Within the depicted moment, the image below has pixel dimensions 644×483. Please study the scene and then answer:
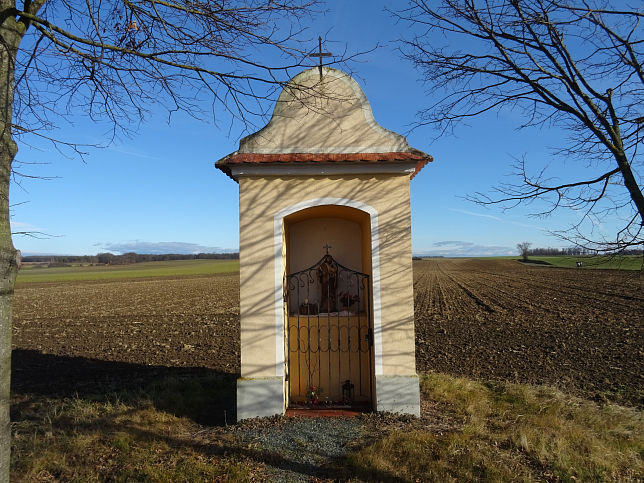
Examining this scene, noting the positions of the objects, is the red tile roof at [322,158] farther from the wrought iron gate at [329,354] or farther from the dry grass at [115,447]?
the dry grass at [115,447]

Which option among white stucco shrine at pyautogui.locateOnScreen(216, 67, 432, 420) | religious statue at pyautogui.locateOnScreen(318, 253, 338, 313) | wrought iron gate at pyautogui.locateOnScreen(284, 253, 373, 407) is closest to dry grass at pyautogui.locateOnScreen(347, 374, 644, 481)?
white stucco shrine at pyautogui.locateOnScreen(216, 67, 432, 420)

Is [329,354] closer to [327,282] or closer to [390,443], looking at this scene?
[327,282]

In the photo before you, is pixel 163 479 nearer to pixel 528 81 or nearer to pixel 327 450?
pixel 327 450

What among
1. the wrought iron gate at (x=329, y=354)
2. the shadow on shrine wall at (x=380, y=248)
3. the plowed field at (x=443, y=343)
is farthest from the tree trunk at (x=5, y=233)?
the plowed field at (x=443, y=343)

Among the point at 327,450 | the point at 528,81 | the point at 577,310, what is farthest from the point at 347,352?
the point at 577,310

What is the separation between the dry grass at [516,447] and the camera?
4.35 m

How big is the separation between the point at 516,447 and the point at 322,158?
170 inches

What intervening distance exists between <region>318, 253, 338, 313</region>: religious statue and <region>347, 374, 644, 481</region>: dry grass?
235cm

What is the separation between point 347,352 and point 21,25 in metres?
5.75

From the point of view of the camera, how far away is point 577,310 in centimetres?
1881

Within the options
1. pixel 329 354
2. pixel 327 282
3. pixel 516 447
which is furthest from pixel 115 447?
pixel 516 447

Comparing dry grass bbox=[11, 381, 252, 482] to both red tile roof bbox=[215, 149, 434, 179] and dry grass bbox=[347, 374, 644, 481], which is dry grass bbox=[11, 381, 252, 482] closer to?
dry grass bbox=[347, 374, 644, 481]

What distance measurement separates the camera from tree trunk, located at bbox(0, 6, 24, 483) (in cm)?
302

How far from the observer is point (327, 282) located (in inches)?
290
